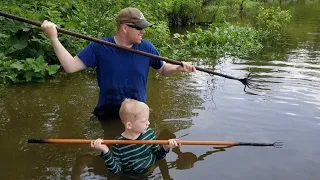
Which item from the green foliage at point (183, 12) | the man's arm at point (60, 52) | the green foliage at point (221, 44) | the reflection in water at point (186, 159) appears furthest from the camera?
the green foliage at point (183, 12)

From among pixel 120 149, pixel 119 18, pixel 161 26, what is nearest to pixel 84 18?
pixel 161 26

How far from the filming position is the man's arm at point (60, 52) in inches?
169

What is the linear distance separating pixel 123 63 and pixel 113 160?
1.44m

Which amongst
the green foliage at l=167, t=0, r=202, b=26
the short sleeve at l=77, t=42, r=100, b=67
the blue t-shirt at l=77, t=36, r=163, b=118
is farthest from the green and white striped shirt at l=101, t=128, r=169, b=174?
the green foliage at l=167, t=0, r=202, b=26

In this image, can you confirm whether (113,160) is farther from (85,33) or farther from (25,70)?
(85,33)

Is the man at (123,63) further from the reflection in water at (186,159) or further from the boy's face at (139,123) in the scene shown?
the boy's face at (139,123)

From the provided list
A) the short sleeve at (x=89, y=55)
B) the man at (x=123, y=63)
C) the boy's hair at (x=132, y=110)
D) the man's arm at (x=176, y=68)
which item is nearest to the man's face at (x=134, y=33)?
the man at (x=123, y=63)

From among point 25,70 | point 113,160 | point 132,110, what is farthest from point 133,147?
point 25,70

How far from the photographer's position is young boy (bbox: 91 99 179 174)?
3910 millimetres

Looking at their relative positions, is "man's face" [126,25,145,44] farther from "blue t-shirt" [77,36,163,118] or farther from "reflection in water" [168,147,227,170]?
"reflection in water" [168,147,227,170]

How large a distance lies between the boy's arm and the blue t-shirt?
1.16 metres

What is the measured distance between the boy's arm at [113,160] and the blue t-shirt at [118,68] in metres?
1.16

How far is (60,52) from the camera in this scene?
4.40m

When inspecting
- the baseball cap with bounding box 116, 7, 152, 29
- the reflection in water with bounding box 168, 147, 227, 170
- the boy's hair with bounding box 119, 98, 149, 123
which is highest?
the baseball cap with bounding box 116, 7, 152, 29
